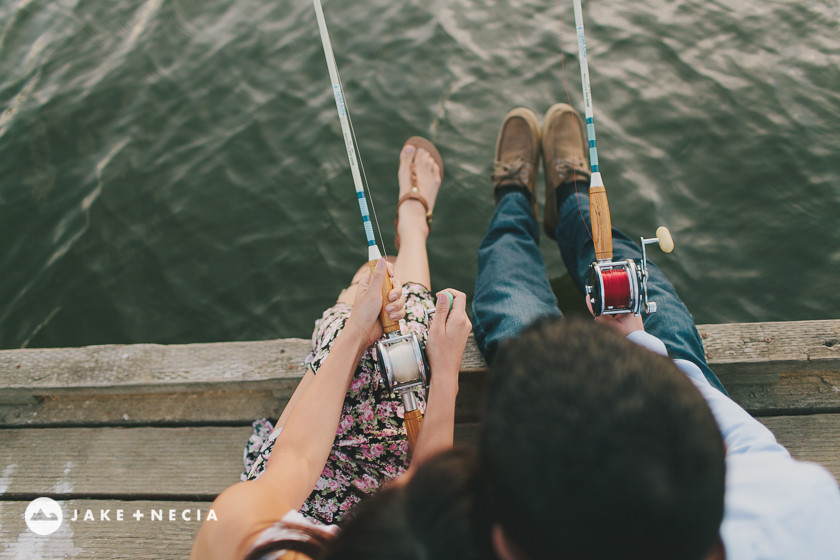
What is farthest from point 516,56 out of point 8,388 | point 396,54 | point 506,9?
point 8,388

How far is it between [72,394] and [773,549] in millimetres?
2473

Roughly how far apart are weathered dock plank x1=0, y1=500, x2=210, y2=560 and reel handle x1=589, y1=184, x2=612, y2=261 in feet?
5.44

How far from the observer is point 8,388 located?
2.31 metres

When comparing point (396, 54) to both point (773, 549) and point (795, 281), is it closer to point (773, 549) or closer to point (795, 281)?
point (795, 281)

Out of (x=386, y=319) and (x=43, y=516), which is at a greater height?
(x=386, y=319)

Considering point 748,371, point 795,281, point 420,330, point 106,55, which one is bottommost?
point 748,371

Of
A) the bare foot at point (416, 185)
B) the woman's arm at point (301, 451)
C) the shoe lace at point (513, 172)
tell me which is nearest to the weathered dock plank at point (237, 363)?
the woman's arm at point (301, 451)

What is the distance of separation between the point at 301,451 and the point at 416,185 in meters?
1.74

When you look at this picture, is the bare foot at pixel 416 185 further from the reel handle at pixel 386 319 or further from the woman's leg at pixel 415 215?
the reel handle at pixel 386 319

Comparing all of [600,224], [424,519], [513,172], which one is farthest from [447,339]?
[513,172]

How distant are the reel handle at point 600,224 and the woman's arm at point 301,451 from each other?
703mm

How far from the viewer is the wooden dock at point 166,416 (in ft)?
6.48

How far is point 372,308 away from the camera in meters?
1.80

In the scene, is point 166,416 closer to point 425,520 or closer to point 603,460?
point 425,520
